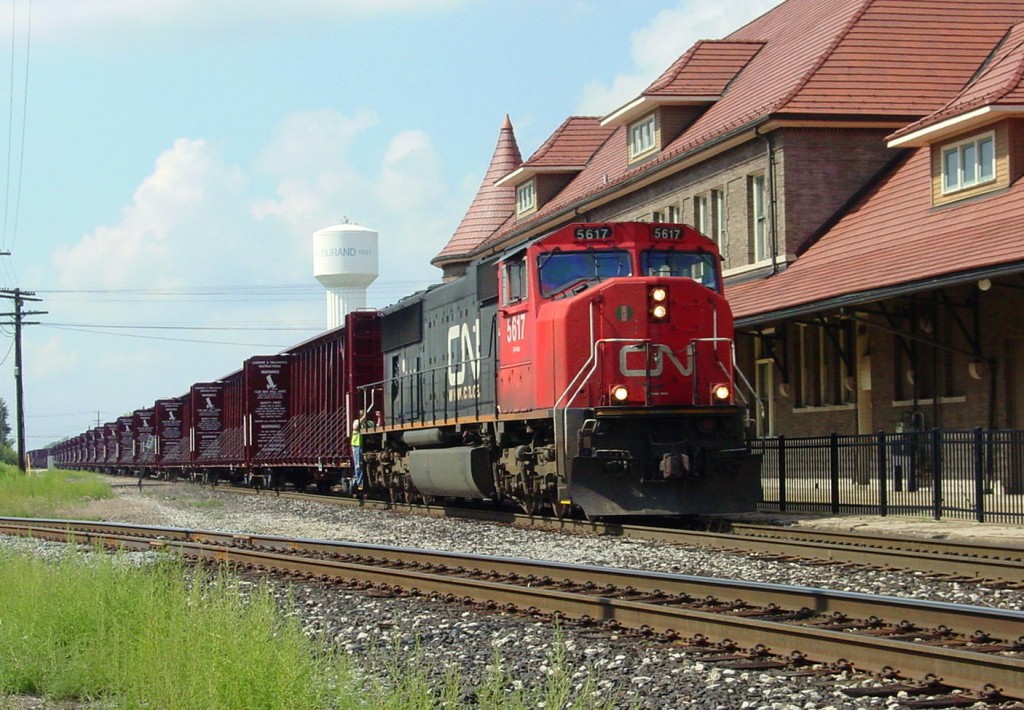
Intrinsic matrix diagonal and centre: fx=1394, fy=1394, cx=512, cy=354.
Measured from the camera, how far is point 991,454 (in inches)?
675

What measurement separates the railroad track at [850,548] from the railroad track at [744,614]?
95.3 inches

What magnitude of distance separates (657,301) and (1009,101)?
9.23 meters

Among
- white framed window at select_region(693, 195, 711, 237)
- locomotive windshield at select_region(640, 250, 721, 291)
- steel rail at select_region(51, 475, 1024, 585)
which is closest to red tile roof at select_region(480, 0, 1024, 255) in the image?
white framed window at select_region(693, 195, 711, 237)

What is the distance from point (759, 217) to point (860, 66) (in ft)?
12.3

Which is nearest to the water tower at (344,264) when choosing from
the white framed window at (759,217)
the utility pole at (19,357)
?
the utility pole at (19,357)

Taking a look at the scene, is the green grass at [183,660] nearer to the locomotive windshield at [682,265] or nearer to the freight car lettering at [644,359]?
the freight car lettering at [644,359]

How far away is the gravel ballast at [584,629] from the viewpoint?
6.98 metres

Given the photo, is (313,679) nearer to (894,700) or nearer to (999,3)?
(894,700)

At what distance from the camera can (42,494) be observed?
110 feet

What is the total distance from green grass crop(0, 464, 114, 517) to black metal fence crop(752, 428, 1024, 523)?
1419 cm

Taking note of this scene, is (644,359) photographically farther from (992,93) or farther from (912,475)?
(992,93)

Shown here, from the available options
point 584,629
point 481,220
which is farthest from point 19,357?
point 584,629

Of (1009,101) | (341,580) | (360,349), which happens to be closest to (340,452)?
(360,349)

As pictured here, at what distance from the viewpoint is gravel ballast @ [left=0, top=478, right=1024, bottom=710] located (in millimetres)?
6977
